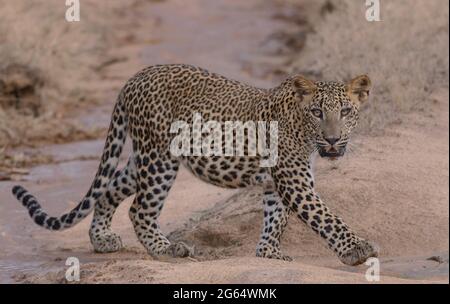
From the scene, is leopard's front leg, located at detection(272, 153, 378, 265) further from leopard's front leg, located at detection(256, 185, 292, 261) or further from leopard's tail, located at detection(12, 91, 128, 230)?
leopard's tail, located at detection(12, 91, 128, 230)

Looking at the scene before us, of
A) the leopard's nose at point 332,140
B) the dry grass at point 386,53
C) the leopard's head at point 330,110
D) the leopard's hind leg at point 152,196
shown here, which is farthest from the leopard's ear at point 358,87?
the dry grass at point 386,53

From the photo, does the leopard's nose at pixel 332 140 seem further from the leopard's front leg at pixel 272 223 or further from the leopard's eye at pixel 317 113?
the leopard's front leg at pixel 272 223

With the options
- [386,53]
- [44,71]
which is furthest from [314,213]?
[44,71]

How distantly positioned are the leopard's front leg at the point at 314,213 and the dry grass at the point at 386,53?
12.5 ft

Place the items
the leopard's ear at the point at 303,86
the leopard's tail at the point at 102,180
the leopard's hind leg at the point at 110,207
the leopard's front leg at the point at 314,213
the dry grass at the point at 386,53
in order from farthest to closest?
the dry grass at the point at 386,53 → the leopard's hind leg at the point at 110,207 → the leopard's tail at the point at 102,180 → the leopard's ear at the point at 303,86 → the leopard's front leg at the point at 314,213

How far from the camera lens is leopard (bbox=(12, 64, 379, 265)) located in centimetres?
864

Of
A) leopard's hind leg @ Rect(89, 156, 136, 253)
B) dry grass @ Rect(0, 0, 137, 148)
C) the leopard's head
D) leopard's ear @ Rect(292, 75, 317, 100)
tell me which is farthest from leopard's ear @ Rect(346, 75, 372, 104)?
dry grass @ Rect(0, 0, 137, 148)

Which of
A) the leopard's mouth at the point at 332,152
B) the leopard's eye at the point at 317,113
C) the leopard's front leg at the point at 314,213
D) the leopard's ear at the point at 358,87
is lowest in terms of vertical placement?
the leopard's front leg at the point at 314,213

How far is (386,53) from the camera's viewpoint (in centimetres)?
1639

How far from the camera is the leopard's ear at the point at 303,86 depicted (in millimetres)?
8820

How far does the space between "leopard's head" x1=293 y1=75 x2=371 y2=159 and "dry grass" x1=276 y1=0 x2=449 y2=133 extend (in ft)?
12.1

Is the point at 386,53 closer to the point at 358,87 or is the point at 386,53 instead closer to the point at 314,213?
the point at 358,87
